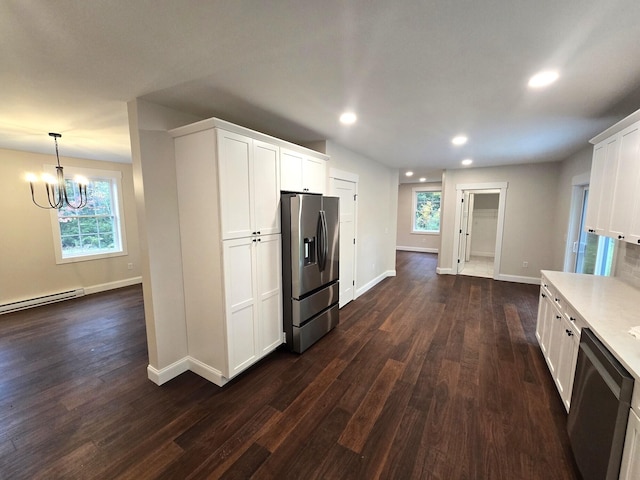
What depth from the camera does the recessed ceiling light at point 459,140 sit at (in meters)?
3.48

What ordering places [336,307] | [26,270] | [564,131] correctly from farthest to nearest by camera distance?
[26,270] < [336,307] < [564,131]

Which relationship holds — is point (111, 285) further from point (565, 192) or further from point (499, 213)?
point (565, 192)

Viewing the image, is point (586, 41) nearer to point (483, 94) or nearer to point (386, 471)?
point (483, 94)

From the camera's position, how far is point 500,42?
148 centimetres

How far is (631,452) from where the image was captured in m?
1.20

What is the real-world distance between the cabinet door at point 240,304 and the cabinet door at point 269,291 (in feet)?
0.29

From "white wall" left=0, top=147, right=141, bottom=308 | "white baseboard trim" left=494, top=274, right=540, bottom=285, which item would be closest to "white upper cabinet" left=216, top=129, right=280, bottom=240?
"white wall" left=0, top=147, right=141, bottom=308

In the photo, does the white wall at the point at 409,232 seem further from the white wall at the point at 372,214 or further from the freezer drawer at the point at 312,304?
the freezer drawer at the point at 312,304

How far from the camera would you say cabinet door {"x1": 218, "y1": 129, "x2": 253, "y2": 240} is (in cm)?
221

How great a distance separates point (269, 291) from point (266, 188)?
1090 mm

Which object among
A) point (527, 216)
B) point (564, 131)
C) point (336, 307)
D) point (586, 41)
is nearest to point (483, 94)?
point (586, 41)

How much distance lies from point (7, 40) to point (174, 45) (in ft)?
2.84

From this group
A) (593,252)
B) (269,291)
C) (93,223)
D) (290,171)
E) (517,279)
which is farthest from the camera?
(517,279)

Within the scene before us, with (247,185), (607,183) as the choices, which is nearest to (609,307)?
(607,183)
